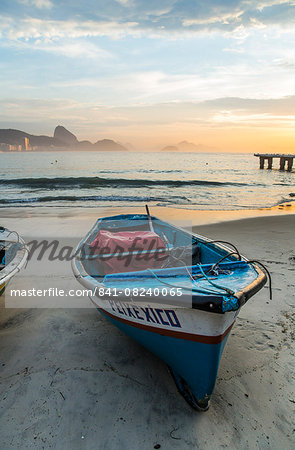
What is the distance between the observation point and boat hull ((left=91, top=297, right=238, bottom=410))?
2967 millimetres

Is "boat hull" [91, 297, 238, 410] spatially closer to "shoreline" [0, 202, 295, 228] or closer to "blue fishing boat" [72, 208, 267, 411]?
"blue fishing boat" [72, 208, 267, 411]

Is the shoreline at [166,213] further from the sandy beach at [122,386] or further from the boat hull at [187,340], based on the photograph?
the boat hull at [187,340]

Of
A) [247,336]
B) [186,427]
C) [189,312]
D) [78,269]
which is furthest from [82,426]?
[247,336]

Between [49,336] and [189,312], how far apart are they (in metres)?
2.71

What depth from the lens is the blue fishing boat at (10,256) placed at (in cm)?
456

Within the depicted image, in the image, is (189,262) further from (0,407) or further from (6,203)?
(6,203)

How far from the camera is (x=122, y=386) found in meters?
3.61

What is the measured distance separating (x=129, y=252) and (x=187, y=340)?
2.31m

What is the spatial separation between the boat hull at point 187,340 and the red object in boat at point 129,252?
1309 millimetres

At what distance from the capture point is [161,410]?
3.31 meters

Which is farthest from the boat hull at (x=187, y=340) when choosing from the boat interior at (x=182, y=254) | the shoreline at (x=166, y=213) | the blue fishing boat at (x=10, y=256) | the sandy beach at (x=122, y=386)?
the shoreline at (x=166, y=213)

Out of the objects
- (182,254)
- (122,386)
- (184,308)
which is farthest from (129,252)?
(184,308)

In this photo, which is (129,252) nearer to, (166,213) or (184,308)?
(184,308)

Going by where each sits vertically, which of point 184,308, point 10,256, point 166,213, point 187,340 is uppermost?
point 184,308
